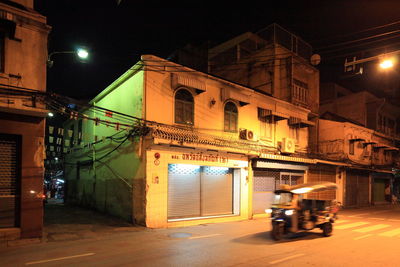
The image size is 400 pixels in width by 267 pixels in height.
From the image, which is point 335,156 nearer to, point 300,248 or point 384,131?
point 384,131

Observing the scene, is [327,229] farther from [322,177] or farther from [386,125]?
[386,125]

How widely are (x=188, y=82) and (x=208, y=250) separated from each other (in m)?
8.69

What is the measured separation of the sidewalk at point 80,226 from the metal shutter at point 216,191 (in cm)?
434

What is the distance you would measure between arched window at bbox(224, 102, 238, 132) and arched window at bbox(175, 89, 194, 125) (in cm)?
265

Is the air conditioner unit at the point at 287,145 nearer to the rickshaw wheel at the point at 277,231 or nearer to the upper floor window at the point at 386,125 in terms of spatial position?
the rickshaw wheel at the point at 277,231

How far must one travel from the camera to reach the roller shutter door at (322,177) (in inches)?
917

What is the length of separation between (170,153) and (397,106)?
118 ft

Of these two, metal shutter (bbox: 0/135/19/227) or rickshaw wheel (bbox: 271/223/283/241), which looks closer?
metal shutter (bbox: 0/135/19/227)

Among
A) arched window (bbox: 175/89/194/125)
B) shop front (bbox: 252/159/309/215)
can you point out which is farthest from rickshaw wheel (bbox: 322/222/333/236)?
arched window (bbox: 175/89/194/125)

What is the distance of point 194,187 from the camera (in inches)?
618

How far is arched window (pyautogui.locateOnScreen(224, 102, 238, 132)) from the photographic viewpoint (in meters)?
17.4

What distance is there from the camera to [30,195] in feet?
35.0

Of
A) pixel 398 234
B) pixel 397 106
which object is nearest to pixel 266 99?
pixel 398 234

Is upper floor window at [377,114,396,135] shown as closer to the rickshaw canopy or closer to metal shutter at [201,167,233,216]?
metal shutter at [201,167,233,216]
